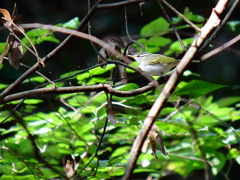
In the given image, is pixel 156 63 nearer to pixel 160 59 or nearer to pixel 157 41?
pixel 160 59

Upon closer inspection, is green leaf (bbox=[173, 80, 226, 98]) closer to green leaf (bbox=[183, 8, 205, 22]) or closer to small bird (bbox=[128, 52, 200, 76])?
small bird (bbox=[128, 52, 200, 76])

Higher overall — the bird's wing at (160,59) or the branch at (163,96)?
the branch at (163,96)

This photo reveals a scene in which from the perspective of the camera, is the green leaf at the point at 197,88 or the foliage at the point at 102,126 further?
the foliage at the point at 102,126

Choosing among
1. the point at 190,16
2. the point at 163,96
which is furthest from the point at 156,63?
the point at 163,96

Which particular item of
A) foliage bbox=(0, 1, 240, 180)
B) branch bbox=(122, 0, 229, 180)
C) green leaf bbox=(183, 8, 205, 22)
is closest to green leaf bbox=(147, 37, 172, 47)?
foliage bbox=(0, 1, 240, 180)

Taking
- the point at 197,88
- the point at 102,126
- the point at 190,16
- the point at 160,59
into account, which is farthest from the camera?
the point at 190,16

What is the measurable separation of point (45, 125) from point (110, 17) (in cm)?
188

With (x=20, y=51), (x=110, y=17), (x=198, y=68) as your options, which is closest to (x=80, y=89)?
(x=20, y=51)

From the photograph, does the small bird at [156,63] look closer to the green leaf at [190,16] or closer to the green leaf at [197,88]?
the green leaf at [190,16]

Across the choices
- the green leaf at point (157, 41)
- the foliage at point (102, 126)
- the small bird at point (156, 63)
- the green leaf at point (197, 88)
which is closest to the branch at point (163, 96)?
the green leaf at point (197, 88)

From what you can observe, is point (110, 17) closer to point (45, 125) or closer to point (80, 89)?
point (45, 125)

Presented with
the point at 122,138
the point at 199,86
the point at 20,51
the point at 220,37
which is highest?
the point at 20,51

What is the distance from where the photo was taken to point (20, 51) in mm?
1008

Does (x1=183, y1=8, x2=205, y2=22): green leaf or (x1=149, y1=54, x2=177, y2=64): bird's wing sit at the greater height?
(x1=183, y1=8, x2=205, y2=22): green leaf
